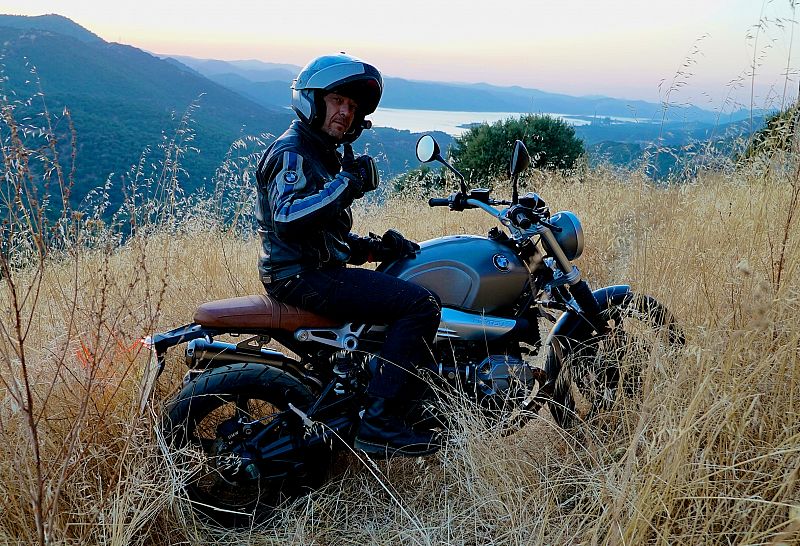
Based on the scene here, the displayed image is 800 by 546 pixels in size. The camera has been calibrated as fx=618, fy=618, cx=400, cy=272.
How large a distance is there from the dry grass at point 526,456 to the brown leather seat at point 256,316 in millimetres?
237

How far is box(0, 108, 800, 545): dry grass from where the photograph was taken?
207 cm

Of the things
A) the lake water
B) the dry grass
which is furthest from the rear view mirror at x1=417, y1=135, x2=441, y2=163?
the dry grass

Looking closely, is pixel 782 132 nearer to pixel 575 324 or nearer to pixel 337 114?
pixel 575 324

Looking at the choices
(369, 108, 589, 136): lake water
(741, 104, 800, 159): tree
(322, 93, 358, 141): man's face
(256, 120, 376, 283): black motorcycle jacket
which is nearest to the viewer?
(256, 120, 376, 283): black motorcycle jacket

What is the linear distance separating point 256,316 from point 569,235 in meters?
1.59

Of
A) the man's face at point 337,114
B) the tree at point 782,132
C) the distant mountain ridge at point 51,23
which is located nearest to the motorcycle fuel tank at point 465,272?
the man's face at point 337,114

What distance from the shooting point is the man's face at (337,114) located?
3.02m

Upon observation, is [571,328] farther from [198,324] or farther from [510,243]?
[198,324]

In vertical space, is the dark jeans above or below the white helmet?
below

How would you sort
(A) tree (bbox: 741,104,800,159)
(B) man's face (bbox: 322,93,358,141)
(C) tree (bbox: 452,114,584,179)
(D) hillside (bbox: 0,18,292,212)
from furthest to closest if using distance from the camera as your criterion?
(D) hillside (bbox: 0,18,292,212)
(C) tree (bbox: 452,114,584,179)
(A) tree (bbox: 741,104,800,159)
(B) man's face (bbox: 322,93,358,141)

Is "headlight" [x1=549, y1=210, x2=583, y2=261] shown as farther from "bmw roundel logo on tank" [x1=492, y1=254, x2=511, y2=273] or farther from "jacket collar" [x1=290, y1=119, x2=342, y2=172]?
"jacket collar" [x1=290, y1=119, x2=342, y2=172]

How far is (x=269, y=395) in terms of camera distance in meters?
2.92

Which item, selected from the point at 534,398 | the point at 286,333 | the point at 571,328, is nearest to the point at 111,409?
the point at 286,333

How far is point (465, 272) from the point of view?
10.2 feet
